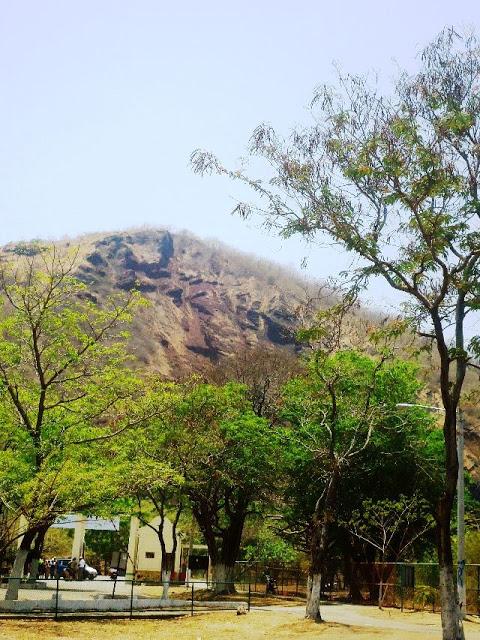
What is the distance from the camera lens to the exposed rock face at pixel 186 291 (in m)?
132

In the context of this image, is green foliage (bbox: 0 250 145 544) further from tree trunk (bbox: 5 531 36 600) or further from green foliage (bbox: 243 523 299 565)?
green foliage (bbox: 243 523 299 565)

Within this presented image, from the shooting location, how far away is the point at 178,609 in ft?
87.0

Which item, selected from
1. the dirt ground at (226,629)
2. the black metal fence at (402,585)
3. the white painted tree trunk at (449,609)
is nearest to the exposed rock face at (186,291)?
the black metal fence at (402,585)

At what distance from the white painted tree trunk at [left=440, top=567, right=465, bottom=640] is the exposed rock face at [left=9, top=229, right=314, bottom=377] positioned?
105 meters

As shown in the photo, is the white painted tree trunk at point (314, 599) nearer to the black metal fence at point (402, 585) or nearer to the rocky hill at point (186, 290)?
the black metal fence at point (402, 585)

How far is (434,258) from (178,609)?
1712 cm

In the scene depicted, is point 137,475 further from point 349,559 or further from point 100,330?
point 349,559

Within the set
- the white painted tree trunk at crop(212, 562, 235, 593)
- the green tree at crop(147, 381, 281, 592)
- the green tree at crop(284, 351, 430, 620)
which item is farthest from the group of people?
the green tree at crop(284, 351, 430, 620)

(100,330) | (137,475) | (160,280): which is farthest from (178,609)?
(160,280)

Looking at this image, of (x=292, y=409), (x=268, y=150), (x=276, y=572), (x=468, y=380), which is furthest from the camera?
(x=468, y=380)

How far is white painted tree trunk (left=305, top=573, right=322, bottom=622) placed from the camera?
78.3ft

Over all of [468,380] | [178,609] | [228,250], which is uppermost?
[228,250]

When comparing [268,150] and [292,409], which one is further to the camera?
[292,409]

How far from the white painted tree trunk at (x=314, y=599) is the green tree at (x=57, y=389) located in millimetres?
7352
